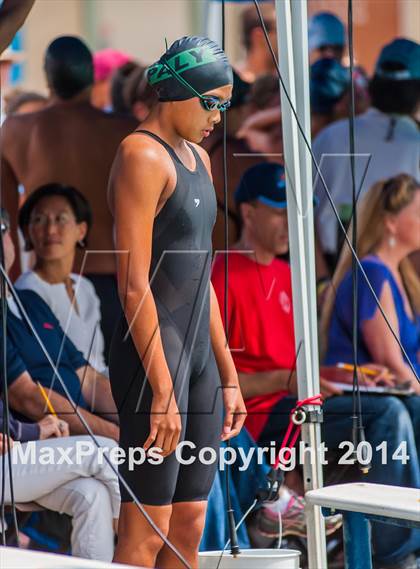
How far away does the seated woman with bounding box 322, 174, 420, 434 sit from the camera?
4.27 meters

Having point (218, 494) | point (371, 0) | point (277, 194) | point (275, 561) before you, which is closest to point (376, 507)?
point (275, 561)

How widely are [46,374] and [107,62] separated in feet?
5.27

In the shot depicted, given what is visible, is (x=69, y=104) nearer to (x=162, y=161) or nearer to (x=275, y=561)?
(x=162, y=161)

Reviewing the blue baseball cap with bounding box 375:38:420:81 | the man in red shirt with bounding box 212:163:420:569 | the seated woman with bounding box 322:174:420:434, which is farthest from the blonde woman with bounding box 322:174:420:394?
the blue baseball cap with bounding box 375:38:420:81

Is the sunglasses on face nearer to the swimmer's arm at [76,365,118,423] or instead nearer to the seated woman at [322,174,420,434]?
the swimmer's arm at [76,365,118,423]

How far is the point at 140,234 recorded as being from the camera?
10.4 feet

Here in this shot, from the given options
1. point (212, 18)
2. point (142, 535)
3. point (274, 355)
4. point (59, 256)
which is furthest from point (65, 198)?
point (142, 535)

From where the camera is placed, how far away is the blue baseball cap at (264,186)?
4.09m

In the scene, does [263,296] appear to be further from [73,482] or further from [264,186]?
[73,482]

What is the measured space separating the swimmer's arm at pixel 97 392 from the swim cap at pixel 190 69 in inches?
34.3

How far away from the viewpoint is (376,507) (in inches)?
115

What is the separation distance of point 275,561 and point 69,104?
1.95 m

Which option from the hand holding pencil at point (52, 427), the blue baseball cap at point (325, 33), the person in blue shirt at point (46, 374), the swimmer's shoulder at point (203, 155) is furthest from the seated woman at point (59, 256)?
the blue baseball cap at point (325, 33)

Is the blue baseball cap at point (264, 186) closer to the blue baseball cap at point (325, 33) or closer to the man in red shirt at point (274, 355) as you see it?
the man in red shirt at point (274, 355)
